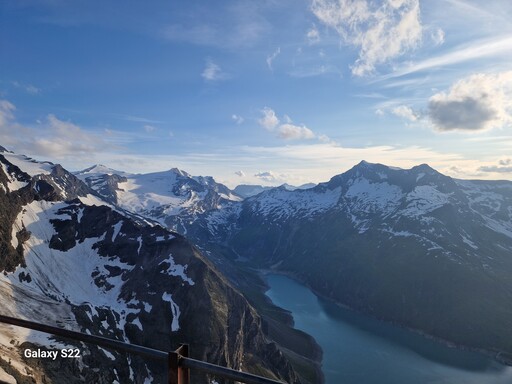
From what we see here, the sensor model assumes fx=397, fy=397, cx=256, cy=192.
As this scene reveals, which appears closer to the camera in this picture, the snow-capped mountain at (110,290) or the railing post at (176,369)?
the railing post at (176,369)

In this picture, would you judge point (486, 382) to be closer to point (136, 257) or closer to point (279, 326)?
point (279, 326)

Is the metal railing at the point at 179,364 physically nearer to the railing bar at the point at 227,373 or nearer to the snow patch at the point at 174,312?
the railing bar at the point at 227,373

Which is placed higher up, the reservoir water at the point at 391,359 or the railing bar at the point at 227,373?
the railing bar at the point at 227,373

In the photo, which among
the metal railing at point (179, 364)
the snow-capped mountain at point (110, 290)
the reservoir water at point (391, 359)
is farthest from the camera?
the reservoir water at point (391, 359)

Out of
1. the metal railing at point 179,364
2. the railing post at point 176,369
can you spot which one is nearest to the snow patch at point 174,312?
the metal railing at point 179,364

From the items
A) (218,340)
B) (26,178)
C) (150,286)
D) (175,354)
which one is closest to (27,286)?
(150,286)

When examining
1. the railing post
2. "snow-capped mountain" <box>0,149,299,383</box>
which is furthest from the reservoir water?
the railing post

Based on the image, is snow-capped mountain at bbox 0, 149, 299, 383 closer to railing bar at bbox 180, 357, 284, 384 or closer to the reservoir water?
the reservoir water
